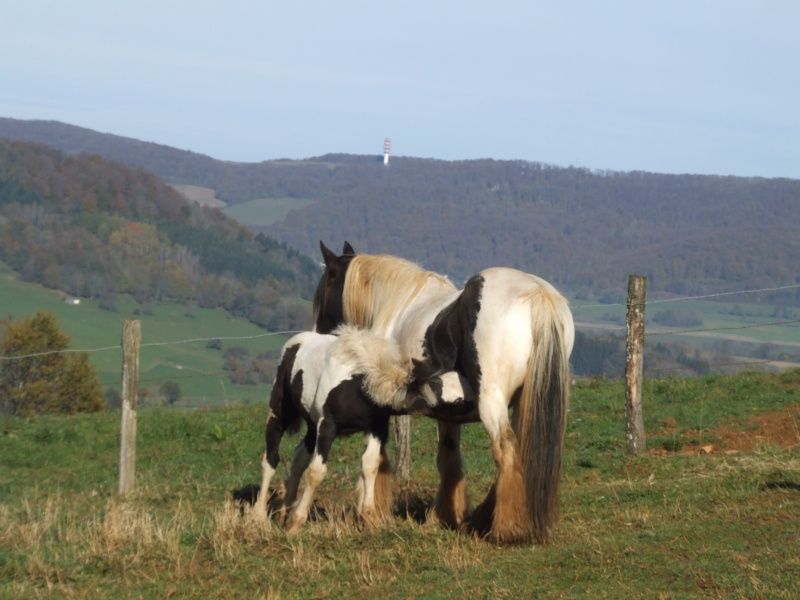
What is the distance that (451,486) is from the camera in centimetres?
770

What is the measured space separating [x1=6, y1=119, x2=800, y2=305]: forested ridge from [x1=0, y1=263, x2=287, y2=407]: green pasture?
29.9m

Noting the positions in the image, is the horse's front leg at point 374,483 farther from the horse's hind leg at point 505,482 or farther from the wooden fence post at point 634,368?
the wooden fence post at point 634,368

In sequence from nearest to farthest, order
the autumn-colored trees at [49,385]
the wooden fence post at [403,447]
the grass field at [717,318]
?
the wooden fence post at [403,447] < the autumn-colored trees at [49,385] < the grass field at [717,318]

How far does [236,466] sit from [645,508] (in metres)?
5.64

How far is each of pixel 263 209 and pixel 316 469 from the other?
152 metres

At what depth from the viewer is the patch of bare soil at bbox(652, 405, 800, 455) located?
1102cm

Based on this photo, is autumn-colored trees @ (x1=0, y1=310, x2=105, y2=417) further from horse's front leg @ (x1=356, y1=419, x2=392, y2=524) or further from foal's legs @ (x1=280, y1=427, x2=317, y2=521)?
horse's front leg @ (x1=356, y1=419, x2=392, y2=524)

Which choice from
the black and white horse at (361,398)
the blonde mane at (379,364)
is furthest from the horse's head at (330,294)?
the blonde mane at (379,364)

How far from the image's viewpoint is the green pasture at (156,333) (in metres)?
51.1

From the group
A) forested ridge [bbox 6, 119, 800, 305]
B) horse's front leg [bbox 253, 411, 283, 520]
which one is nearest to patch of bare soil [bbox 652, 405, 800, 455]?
horse's front leg [bbox 253, 411, 283, 520]

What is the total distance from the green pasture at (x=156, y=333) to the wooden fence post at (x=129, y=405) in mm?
31054

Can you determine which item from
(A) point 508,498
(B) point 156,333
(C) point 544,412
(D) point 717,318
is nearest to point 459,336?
(C) point 544,412

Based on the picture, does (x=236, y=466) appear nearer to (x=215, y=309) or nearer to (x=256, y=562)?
(x=256, y=562)

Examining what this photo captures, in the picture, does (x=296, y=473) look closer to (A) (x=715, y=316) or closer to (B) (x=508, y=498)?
(B) (x=508, y=498)
